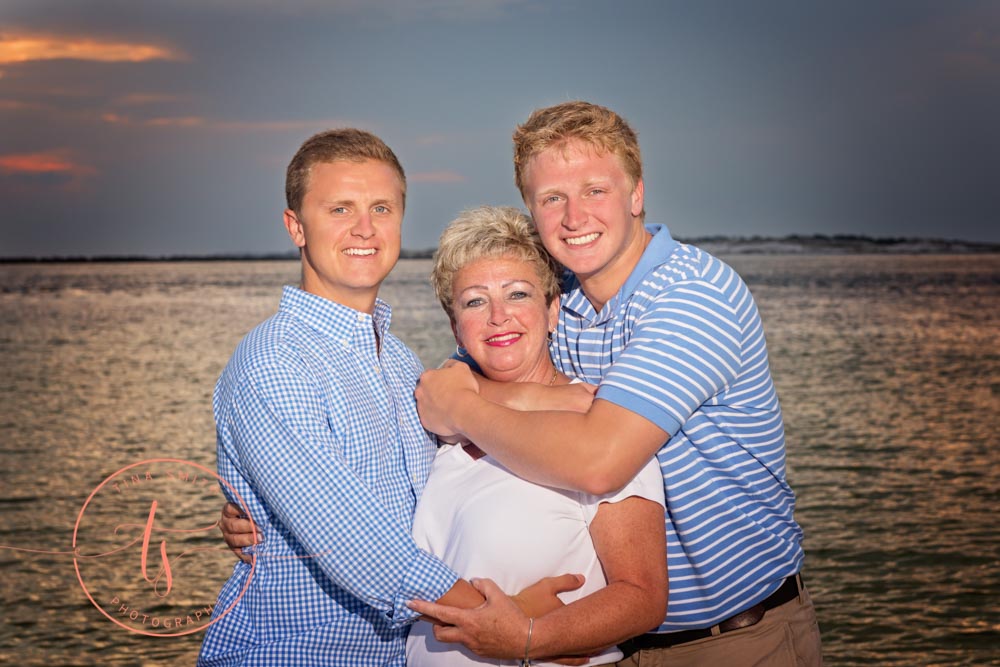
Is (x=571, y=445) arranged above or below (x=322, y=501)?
above

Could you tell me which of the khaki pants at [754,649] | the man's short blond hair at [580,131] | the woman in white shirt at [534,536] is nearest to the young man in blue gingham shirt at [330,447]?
the woman in white shirt at [534,536]

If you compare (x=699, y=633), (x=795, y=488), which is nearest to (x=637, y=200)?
(x=699, y=633)

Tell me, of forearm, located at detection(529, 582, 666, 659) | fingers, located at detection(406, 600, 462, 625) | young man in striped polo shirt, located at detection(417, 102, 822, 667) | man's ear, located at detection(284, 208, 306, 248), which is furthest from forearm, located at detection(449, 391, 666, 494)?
man's ear, located at detection(284, 208, 306, 248)

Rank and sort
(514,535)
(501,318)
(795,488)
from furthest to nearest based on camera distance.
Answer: (795,488) → (501,318) → (514,535)

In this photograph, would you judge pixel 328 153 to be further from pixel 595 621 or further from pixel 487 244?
pixel 595 621

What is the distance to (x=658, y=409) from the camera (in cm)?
297

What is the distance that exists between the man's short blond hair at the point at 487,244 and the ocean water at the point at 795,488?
53.3 inches

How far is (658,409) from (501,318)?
2.36ft

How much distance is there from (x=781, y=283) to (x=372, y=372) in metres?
70.6

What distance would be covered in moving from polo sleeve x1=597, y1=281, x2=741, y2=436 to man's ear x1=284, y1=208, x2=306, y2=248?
49.6 inches

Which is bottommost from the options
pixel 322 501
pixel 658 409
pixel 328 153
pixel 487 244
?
pixel 322 501

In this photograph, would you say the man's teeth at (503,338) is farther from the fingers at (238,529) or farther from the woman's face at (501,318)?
the fingers at (238,529)

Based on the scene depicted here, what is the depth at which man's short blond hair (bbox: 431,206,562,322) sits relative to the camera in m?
3.45

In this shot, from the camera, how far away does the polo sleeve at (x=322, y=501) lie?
2775mm
